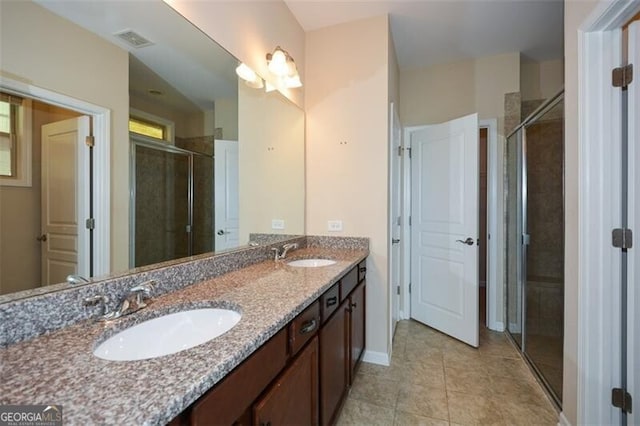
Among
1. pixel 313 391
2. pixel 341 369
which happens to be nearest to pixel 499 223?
pixel 341 369

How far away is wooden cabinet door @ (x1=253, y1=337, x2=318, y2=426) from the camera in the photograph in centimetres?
83

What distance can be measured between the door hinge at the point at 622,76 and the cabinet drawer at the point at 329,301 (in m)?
1.62

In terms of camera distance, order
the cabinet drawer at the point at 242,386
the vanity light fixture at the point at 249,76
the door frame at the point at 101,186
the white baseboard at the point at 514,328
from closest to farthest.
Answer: the cabinet drawer at the point at 242,386 → the door frame at the point at 101,186 → the vanity light fixture at the point at 249,76 → the white baseboard at the point at 514,328

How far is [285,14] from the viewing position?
213 centimetres

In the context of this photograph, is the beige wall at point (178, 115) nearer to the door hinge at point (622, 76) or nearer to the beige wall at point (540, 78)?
the door hinge at point (622, 76)

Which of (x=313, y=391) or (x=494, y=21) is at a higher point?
(x=494, y=21)

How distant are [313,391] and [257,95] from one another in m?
1.79

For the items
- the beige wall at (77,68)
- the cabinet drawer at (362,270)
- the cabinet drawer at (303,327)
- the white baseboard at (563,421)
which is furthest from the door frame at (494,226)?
the beige wall at (77,68)

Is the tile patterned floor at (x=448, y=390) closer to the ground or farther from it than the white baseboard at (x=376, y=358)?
closer to the ground

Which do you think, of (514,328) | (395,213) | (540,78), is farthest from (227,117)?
(540,78)

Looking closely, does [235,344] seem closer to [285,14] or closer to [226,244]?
[226,244]

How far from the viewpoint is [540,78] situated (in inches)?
113

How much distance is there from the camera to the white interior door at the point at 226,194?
158 cm

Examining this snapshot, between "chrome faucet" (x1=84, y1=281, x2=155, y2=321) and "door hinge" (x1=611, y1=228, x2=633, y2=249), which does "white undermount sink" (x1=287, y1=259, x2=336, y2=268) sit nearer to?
"chrome faucet" (x1=84, y1=281, x2=155, y2=321)
